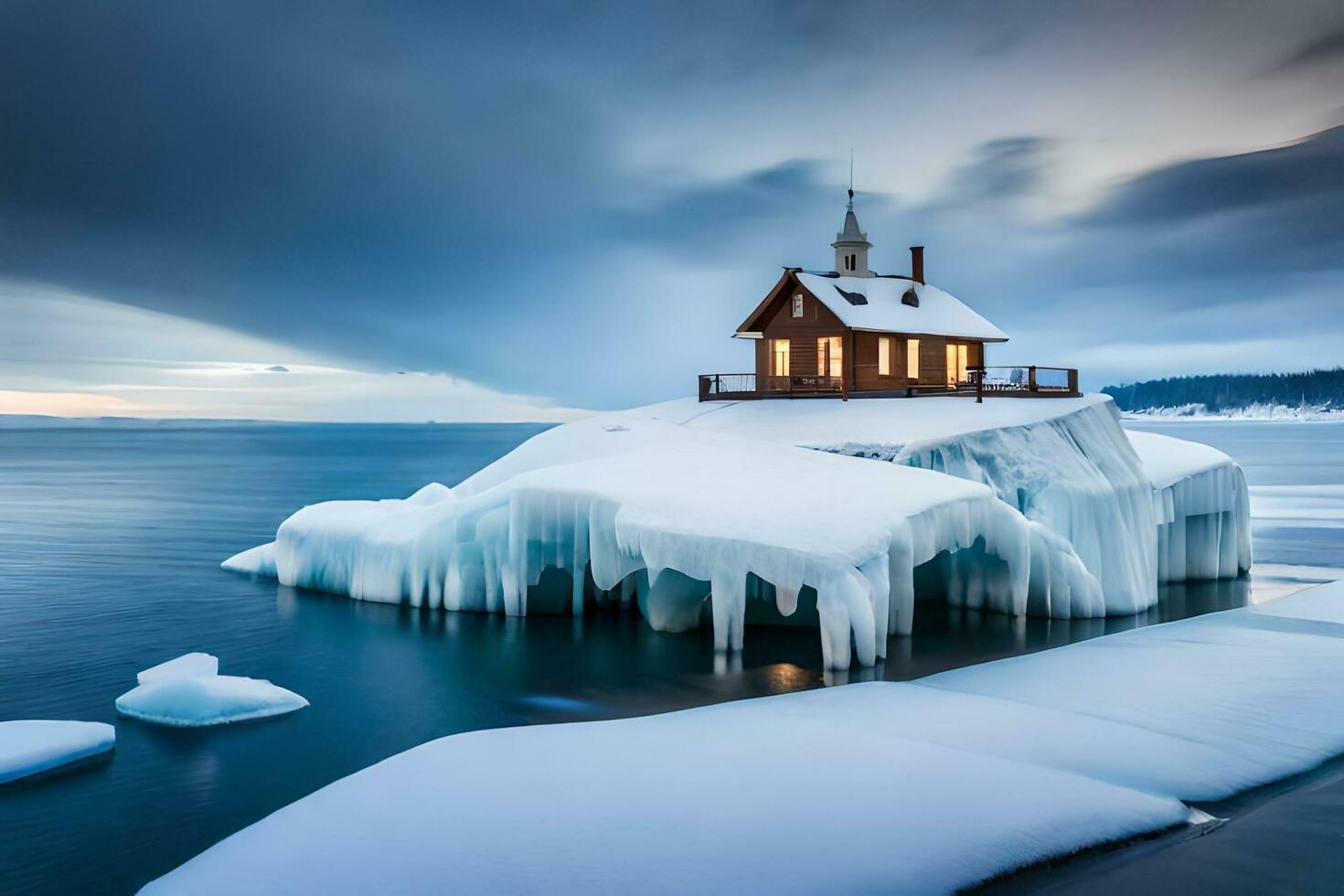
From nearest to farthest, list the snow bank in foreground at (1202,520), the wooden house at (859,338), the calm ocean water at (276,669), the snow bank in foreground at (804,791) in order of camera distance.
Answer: the snow bank in foreground at (804,791)
the calm ocean water at (276,669)
the snow bank in foreground at (1202,520)
the wooden house at (859,338)

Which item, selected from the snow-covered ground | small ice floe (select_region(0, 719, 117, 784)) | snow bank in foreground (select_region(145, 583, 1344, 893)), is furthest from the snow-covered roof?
small ice floe (select_region(0, 719, 117, 784))

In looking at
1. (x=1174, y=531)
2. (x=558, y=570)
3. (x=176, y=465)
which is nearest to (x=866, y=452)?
(x=558, y=570)

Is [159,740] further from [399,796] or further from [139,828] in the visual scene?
[399,796]

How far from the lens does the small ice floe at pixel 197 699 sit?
15.7 meters

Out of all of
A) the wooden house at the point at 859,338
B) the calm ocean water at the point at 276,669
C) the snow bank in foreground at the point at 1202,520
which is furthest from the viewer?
the wooden house at the point at 859,338

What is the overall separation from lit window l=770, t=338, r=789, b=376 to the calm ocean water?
43.9 feet

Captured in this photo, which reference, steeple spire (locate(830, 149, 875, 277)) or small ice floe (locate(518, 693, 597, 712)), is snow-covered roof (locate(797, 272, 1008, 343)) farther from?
small ice floe (locate(518, 693, 597, 712))

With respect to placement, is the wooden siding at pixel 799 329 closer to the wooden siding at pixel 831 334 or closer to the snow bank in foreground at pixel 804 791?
the wooden siding at pixel 831 334

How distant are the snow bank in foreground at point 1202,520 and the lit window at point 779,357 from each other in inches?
491

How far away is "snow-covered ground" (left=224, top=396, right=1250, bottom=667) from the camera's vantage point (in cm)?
1872

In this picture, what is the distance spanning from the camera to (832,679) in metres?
17.5

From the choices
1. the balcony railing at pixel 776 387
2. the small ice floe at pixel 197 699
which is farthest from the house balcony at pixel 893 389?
the small ice floe at pixel 197 699

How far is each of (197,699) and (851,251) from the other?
1236 inches

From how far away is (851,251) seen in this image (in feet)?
133
